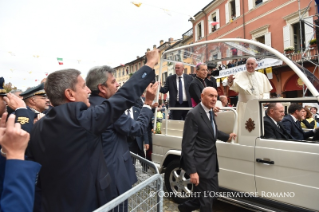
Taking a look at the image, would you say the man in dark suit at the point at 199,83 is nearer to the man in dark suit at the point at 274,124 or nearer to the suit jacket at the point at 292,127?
the man in dark suit at the point at 274,124

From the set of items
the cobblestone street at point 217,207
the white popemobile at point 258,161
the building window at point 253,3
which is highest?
the building window at point 253,3

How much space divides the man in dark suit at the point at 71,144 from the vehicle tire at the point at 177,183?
253cm

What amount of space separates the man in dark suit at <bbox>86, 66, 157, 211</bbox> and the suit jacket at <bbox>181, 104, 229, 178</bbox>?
1.09m

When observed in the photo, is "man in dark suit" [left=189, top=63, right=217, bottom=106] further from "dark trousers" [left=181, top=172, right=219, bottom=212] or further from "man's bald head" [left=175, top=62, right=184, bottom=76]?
"dark trousers" [left=181, top=172, right=219, bottom=212]

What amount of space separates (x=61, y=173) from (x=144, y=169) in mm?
1431

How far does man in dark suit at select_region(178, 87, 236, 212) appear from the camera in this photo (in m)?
2.95

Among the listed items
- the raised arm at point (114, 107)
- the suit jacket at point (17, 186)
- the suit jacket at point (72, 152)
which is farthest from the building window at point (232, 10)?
the suit jacket at point (17, 186)

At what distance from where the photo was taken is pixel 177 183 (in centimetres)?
393

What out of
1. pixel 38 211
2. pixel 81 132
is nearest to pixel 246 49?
pixel 81 132

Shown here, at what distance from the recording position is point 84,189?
1.38 meters

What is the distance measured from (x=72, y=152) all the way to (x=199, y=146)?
2.04m

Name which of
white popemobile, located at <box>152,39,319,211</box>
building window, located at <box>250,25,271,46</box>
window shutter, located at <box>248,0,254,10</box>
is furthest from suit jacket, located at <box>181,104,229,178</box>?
window shutter, located at <box>248,0,254,10</box>

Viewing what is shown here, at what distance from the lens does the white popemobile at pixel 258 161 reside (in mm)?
2572

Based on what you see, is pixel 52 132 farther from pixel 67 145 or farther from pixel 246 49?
pixel 246 49
